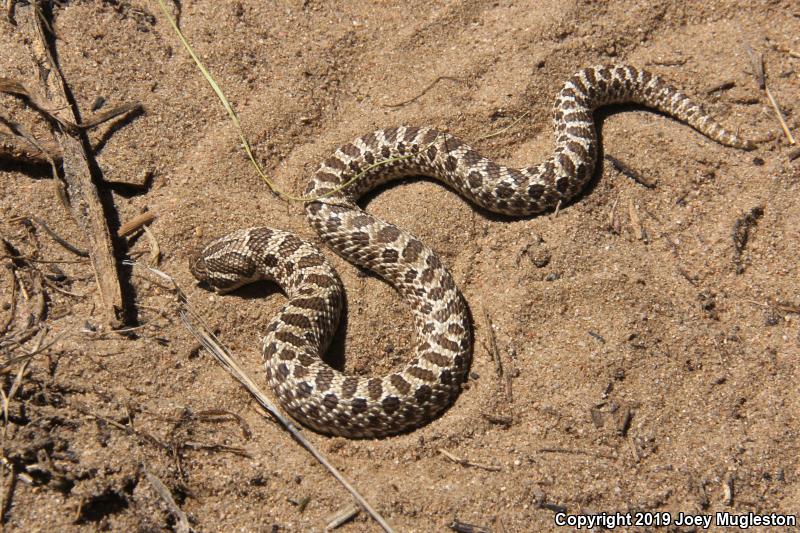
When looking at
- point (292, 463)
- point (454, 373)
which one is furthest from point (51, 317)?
point (454, 373)

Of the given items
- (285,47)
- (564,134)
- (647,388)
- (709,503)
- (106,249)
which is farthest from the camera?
(285,47)

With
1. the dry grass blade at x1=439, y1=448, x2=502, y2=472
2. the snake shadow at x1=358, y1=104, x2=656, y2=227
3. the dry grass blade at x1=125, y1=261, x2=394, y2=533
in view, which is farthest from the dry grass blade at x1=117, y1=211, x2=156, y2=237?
the dry grass blade at x1=439, y1=448, x2=502, y2=472

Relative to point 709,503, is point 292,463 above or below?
above

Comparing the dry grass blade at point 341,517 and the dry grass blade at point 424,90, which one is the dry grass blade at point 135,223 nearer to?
the dry grass blade at point 424,90

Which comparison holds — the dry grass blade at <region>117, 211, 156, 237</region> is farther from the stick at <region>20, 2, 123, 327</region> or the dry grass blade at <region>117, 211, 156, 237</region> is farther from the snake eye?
the snake eye

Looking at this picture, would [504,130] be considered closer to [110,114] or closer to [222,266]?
[222,266]

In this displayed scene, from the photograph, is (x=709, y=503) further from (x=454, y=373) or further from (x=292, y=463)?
(x=292, y=463)

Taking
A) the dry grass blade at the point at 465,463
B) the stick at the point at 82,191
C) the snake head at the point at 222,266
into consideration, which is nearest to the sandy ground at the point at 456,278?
the dry grass blade at the point at 465,463
